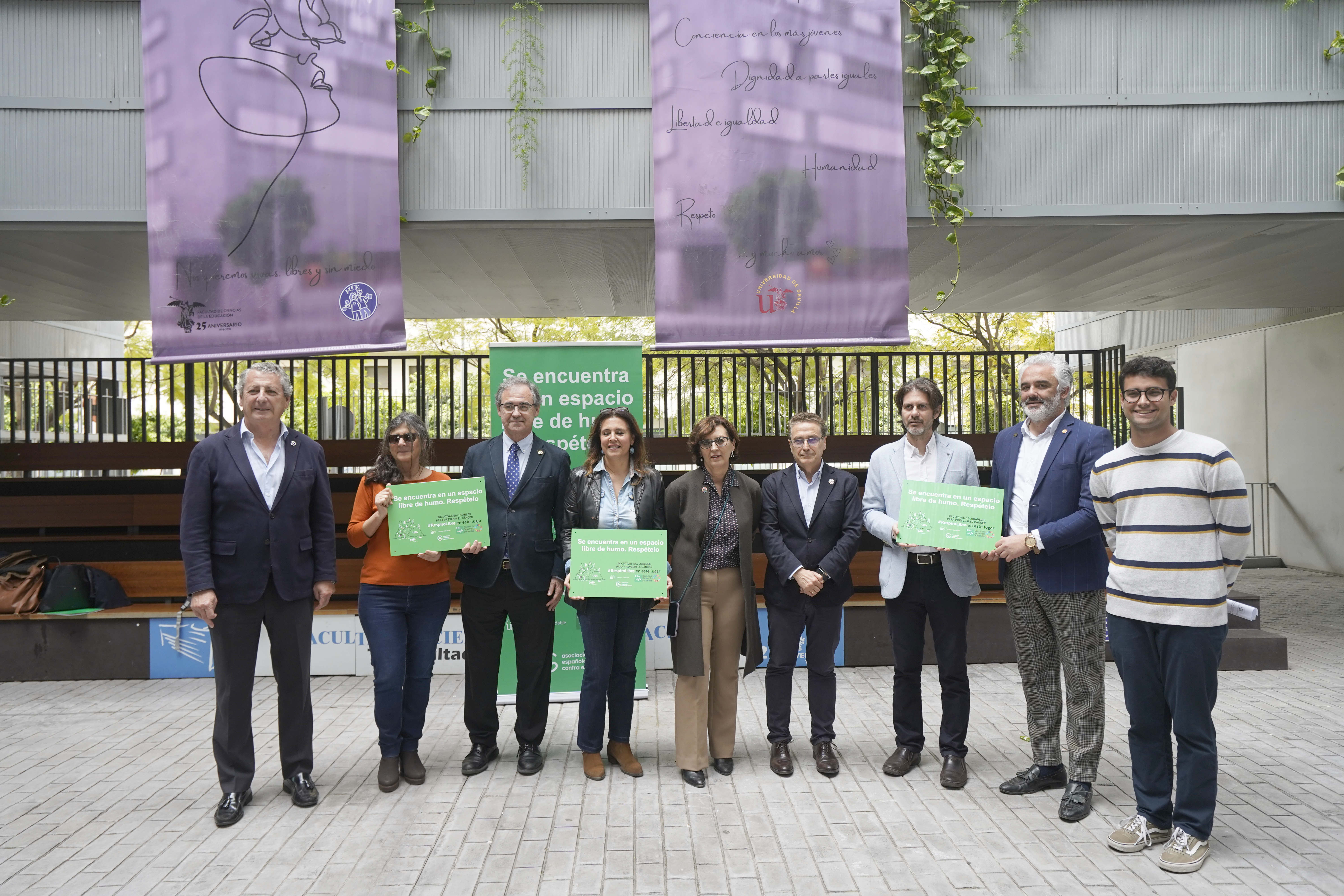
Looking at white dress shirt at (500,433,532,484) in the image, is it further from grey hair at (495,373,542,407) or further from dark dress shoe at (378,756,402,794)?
dark dress shoe at (378,756,402,794)

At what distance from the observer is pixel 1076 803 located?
149 inches

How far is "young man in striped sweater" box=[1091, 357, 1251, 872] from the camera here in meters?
3.28

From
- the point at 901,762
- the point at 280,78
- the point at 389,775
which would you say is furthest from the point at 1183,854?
the point at 280,78

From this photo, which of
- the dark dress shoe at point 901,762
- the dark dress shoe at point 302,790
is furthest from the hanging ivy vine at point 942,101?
the dark dress shoe at point 302,790

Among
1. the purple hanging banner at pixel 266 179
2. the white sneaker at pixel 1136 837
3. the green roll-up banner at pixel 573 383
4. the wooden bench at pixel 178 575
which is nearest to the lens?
the white sneaker at pixel 1136 837

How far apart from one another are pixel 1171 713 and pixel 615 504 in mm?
2605

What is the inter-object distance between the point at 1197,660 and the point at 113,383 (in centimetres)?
→ 892

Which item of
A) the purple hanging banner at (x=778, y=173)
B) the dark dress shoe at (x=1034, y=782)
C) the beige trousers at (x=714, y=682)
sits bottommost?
the dark dress shoe at (x=1034, y=782)

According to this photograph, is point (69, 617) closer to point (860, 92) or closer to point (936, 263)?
point (860, 92)

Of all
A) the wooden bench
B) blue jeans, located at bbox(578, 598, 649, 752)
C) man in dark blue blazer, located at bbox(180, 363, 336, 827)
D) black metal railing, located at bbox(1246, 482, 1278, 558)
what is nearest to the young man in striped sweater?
blue jeans, located at bbox(578, 598, 649, 752)

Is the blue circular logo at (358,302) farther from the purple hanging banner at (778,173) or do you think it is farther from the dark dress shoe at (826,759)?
the dark dress shoe at (826,759)

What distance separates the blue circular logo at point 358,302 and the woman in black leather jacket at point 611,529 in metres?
2.29

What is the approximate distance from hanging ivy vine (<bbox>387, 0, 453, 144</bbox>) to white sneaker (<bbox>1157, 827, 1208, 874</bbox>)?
591cm

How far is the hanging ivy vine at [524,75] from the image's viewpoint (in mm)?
5977
